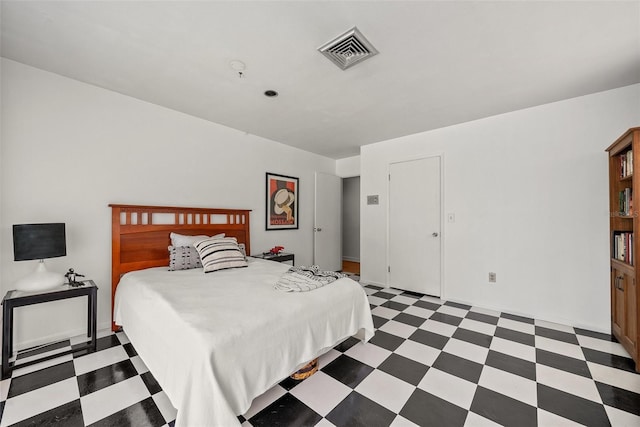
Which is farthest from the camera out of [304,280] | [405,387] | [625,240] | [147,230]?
[147,230]

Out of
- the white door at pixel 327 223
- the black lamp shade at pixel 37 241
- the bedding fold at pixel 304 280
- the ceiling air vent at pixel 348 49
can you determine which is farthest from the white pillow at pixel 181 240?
the white door at pixel 327 223

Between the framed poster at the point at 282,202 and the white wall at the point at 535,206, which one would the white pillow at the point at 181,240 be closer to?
the framed poster at the point at 282,202

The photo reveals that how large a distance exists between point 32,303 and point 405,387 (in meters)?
2.76

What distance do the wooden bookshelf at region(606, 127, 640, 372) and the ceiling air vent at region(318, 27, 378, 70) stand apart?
6.98ft

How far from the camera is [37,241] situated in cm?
198

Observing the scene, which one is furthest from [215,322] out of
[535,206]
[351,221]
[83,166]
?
[351,221]

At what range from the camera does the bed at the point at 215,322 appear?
1.25 m

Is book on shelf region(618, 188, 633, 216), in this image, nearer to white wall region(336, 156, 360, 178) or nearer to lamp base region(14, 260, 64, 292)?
white wall region(336, 156, 360, 178)

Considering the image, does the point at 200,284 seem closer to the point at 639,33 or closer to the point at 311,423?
the point at 311,423

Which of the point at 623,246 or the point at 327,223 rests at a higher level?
the point at 327,223

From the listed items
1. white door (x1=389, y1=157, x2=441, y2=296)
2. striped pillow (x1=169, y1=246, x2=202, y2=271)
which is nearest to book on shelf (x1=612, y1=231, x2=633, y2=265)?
Answer: white door (x1=389, y1=157, x2=441, y2=296)

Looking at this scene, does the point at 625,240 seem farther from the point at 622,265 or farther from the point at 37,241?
the point at 37,241

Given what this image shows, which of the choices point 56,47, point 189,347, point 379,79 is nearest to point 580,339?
point 379,79

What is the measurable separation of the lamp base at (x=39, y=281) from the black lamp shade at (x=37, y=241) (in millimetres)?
155
